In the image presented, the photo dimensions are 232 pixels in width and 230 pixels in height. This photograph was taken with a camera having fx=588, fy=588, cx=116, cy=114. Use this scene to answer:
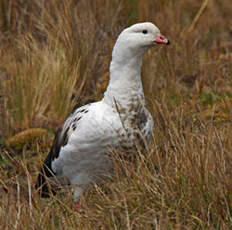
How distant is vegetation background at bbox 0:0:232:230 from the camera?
2.99m

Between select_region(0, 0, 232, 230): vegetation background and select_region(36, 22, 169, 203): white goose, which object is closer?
select_region(0, 0, 232, 230): vegetation background

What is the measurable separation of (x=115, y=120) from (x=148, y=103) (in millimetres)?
1240

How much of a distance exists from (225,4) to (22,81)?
4306mm

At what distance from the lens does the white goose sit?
3488mm

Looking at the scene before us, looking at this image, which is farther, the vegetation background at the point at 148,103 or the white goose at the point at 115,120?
the white goose at the point at 115,120

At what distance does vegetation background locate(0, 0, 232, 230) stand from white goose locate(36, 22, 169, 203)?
4.8 inches

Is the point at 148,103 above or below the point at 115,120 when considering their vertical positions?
below

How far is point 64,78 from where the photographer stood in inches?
214

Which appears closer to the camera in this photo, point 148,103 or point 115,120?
point 115,120

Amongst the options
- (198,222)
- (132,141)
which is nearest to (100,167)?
(132,141)

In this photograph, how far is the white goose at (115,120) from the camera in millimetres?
3488

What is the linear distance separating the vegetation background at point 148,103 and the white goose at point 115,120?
4.8 inches

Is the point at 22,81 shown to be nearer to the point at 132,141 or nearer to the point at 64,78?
the point at 64,78

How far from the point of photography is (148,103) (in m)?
4.72
